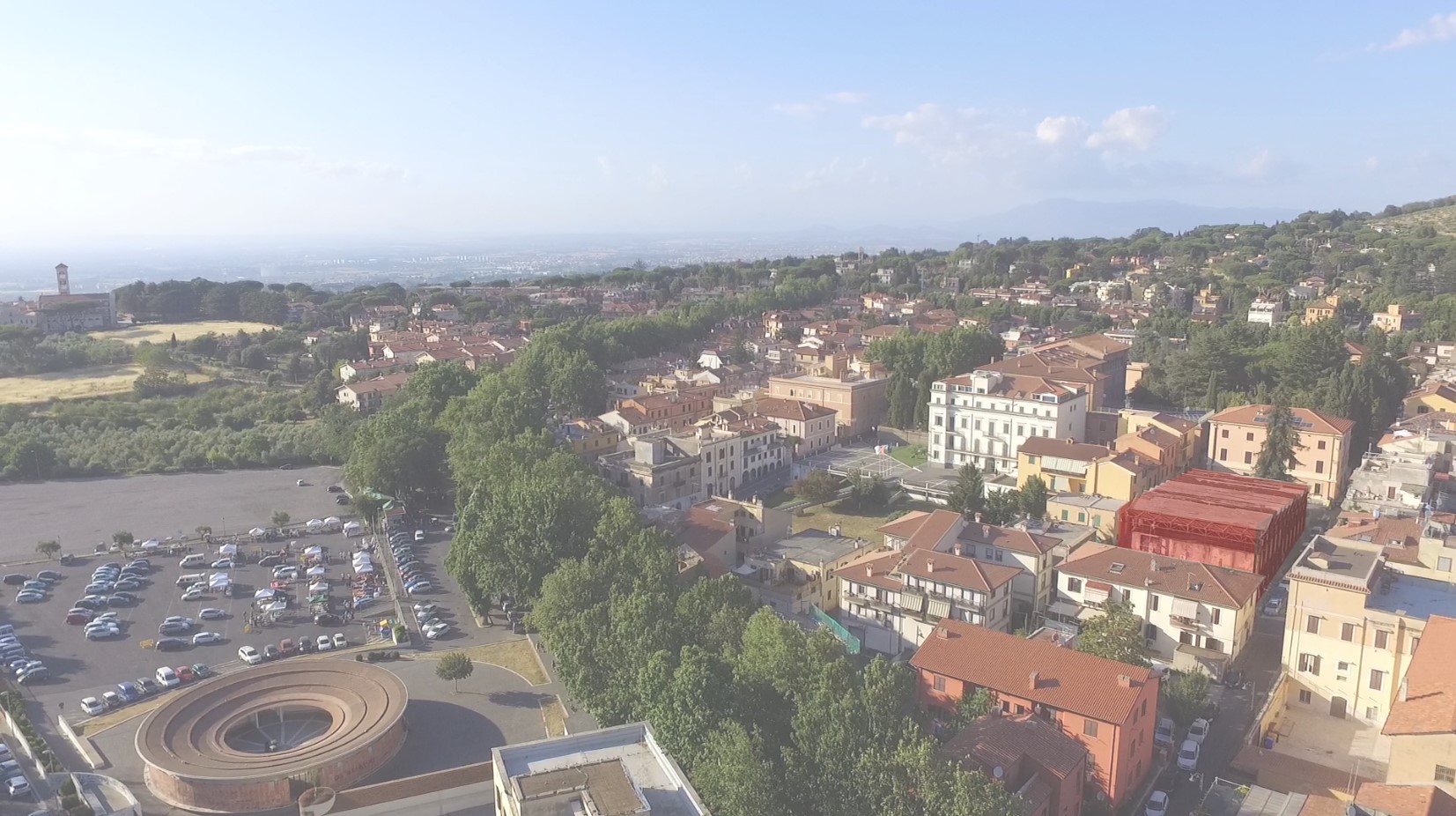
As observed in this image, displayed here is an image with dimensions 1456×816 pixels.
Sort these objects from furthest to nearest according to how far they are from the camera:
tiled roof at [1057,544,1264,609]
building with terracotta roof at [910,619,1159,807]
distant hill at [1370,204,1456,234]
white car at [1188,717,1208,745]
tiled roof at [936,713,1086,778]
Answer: distant hill at [1370,204,1456,234] → tiled roof at [1057,544,1264,609] → white car at [1188,717,1208,745] → building with terracotta roof at [910,619,1159,807] → tiled roof at [936,713,1086,778]

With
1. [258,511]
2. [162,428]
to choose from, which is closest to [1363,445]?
[258,511]

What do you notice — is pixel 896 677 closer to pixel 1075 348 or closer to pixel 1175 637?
pixel 1175 637

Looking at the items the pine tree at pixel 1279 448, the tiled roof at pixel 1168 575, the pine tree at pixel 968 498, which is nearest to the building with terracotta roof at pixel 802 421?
the pine tree at pixel 968 498

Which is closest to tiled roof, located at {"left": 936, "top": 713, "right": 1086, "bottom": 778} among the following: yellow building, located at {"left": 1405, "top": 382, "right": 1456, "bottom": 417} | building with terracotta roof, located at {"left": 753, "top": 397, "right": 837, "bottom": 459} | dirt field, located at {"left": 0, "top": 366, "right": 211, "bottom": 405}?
building with terracotta roof, located at {"left": 753, "top": 397, "right": 837, "bottom": 459}

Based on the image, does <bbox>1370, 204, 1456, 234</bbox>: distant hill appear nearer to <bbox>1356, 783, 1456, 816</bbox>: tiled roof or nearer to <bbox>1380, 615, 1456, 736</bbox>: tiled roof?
<bbox>1380, 615, 1456, 736</bbox>: tiled roof

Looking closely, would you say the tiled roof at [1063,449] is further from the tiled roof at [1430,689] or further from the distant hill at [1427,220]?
the distant hill at [1427,220]
